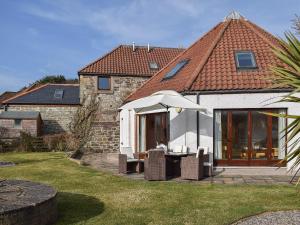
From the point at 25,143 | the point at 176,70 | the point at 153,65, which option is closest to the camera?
the point at 176,70

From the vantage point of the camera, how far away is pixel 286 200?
9656 mm

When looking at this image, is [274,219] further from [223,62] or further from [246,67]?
[223,62]

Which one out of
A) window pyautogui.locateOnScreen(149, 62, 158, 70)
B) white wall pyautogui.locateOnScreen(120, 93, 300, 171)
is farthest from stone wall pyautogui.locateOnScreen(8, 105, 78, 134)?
white wall pyautogui.locateOnScreen(120, 93, 300, 171)

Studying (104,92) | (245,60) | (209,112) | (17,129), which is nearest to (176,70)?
(245,60)

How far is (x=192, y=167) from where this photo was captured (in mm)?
13008

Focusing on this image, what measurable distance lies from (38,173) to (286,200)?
9.86 meters

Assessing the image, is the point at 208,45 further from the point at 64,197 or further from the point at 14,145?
the point at 14,145

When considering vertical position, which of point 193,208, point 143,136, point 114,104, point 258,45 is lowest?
point 193,208

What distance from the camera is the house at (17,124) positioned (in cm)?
3048

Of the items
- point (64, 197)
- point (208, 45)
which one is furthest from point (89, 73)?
point (64, 197)

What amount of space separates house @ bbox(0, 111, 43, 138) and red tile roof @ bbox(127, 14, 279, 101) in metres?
12.9

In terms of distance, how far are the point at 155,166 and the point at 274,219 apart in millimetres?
5666

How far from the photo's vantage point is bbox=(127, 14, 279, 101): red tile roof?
630 inches

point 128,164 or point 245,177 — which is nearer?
point 245,177
